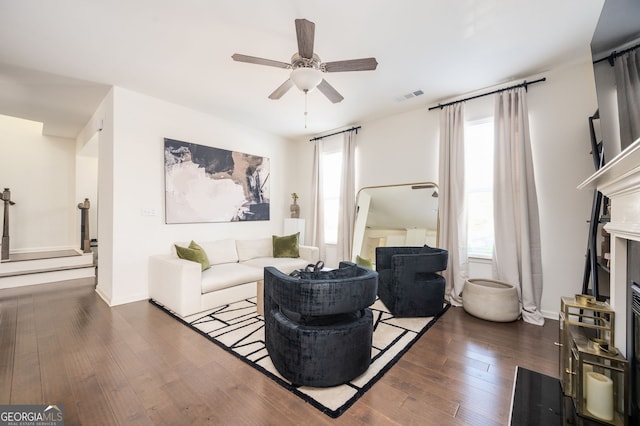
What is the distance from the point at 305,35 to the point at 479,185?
9.65 feet

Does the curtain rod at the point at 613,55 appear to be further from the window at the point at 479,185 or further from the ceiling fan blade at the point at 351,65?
the window at the point at 479,185

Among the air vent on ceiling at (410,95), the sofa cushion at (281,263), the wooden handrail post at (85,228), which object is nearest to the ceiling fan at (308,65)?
the air vent on ceiling at (410,95)

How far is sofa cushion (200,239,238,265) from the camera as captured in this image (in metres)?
3.94

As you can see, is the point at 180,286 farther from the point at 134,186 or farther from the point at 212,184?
the point at 212,184

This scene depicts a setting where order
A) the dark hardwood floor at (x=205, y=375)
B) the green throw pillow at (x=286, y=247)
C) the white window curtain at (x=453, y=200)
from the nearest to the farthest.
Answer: the dark hardwood floor at (x=205, y=375) → the white window curtain at (x=453, y=200) → the green throw pillow at (x=286, y=247)

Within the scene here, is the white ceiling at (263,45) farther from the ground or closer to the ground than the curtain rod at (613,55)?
farther from the ground

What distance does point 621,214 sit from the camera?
1.48 m

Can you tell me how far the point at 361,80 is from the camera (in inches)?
A: 123

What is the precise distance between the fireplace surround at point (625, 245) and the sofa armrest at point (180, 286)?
3547 millimetres

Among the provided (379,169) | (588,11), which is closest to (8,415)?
(379,169)

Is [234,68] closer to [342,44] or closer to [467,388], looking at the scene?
[342,44]

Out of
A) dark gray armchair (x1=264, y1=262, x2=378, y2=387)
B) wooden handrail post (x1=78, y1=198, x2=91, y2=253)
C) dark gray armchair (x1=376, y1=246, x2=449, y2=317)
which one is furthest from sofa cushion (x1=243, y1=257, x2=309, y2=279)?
wooden handrail post (x1=78, y1=198, x2=91, y2=253)

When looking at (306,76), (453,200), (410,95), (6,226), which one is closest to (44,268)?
(6,226)

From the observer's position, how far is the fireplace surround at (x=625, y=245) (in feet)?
4.12
